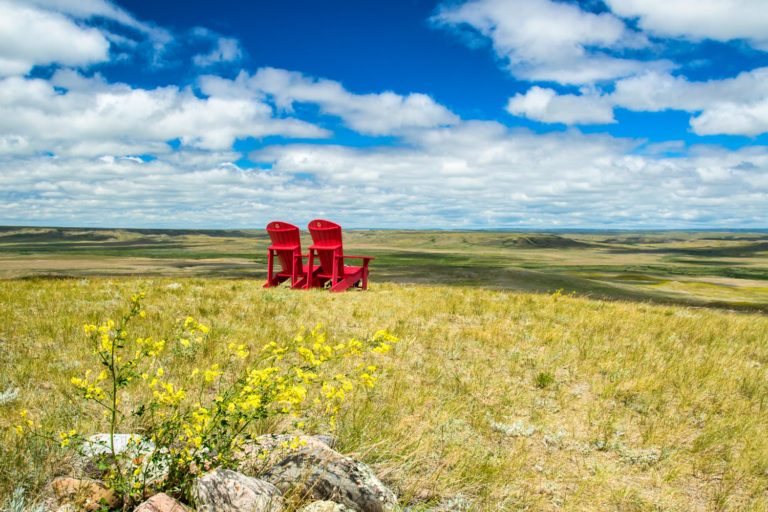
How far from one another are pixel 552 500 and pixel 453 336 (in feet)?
13.3

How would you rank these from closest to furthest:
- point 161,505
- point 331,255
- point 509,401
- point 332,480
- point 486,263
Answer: point 161,505 → point 332,480 → point 509,401 → point 331,255 → point 486,263

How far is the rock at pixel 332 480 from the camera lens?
237 centimetres

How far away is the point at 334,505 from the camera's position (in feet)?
7.39

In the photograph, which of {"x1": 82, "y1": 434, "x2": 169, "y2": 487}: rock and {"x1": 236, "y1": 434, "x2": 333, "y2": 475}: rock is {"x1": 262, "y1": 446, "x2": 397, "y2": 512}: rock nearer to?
{"x1": 236, "y1": 434, "x2": 333, "y2": 475}: rock

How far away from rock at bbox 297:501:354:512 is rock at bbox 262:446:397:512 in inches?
3.3

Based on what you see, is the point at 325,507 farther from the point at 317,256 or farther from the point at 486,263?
the point at 486,263

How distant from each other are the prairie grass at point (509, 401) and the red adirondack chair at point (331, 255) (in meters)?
4.20

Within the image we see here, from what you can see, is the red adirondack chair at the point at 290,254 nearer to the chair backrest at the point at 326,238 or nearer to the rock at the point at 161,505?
the chair backrest at the point at 326,238

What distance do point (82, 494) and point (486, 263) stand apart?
268ft

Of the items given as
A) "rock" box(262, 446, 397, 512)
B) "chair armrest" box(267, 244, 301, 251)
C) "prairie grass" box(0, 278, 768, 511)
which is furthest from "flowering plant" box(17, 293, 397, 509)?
"chair armrest" box(267, 244, 301, 251)

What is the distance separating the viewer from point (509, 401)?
4.47 metres

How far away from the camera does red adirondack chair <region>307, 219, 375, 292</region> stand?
12.6 m

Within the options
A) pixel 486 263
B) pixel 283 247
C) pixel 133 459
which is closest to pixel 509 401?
pixel 133 459

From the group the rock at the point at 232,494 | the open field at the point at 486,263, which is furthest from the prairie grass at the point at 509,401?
the open field at the point at 486,263
